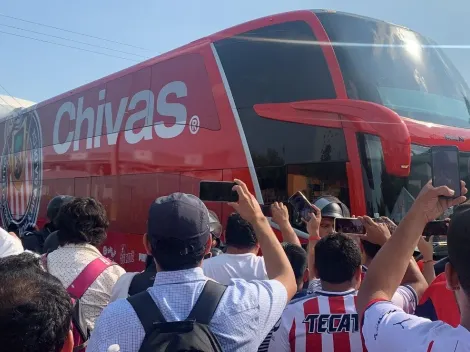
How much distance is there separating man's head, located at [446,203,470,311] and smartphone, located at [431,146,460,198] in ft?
0.89

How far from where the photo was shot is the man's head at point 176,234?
1.54 metres

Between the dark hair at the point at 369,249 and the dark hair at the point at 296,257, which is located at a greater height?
the dark hair at the point at 369,249

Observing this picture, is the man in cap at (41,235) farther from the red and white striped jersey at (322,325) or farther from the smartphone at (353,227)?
the smartphone at (353,227)

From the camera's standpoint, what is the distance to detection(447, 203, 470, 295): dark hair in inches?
48.8

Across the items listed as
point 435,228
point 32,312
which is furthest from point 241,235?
point 32,312

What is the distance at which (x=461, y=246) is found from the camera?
4.09ft

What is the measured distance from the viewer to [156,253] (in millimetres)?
1560

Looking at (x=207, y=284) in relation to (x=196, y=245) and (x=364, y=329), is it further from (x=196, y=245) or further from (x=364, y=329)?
(x=364, y=329)

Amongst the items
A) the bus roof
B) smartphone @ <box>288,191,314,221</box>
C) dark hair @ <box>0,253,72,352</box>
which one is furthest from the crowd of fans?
the bus roof

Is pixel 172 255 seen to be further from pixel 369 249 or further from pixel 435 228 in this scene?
pixel 369 249

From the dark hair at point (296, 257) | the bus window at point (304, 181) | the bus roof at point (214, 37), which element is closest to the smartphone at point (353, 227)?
the dark hair at point (296, 257)

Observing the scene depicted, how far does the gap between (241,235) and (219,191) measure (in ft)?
3.22

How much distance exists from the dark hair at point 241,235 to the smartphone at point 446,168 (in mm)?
1554

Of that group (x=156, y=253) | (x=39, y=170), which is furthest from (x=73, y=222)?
(x=39, y=170)
